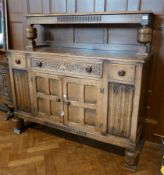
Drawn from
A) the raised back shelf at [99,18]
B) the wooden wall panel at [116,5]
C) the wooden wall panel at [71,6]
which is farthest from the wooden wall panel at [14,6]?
the wooden wall panel at [116,5]

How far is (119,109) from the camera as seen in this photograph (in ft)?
5.56

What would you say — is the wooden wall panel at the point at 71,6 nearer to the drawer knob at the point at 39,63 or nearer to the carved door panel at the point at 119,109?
the drawer knob at the point at 39,63

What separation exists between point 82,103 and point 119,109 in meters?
0.35

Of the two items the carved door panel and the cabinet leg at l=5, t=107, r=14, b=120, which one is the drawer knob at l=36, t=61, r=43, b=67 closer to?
the carved door panel

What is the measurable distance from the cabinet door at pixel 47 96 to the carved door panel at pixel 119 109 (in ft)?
1.67

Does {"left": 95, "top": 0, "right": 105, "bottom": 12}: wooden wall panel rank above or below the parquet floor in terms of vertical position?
above

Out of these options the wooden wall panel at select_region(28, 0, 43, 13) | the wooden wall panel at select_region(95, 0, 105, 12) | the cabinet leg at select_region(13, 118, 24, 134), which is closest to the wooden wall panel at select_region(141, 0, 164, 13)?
the wooden wall panel at select_region(95, 0, 105, 12)

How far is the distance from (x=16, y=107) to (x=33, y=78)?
0.51 metres

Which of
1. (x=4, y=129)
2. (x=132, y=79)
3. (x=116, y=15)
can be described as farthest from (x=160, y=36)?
(x=4, y=129)

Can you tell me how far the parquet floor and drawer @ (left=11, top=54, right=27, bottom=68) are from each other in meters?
0.83

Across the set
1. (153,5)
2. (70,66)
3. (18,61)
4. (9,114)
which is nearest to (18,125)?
(9,114)

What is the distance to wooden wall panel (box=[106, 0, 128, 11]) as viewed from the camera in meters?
1.90

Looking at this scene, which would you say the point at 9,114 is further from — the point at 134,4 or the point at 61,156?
the point at 134,4

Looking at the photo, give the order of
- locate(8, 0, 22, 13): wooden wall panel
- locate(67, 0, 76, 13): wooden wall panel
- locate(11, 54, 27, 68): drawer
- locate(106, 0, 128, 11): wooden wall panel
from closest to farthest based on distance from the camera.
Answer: locate(106, 0, 128, 11): wooden wall panel → locate(11, 54, 27, 68): drawer → locate(67, 0, 76, 13): wooden wall panel → locate(8, 0, 22, 13): wooden wall panel
